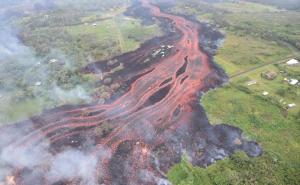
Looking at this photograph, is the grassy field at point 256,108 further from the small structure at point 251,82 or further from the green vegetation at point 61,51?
the green vegetation at point 61,51

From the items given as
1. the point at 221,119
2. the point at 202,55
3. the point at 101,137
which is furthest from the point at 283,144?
the point at 202,55

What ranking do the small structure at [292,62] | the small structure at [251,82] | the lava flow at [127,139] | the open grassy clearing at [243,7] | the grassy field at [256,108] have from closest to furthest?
1. the grassy field at [256,108]
2. the lava flow at [127,139]
3. the small structure at [251,82]
4. the small structure at [292,62]
5. the open grassy clearing at [243,7]

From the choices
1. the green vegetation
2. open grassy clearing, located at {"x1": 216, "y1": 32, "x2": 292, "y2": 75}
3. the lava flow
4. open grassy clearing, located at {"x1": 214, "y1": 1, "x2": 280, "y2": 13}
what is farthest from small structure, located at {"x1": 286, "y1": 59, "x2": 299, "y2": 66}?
open grassy clearing, located at {"x1": 214, "y1": 1, "x2": 280, "y2": 13}

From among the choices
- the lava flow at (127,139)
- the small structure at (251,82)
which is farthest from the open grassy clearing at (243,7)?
the lava flow at (127,139)

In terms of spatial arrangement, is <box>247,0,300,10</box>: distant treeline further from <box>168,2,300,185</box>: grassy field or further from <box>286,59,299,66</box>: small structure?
<box>286,59,299,66</box>: small structure

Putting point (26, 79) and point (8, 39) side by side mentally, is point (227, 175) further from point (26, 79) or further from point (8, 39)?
point (8, 39)

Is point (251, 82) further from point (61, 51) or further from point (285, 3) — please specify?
point (285, 3)
